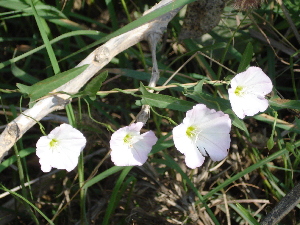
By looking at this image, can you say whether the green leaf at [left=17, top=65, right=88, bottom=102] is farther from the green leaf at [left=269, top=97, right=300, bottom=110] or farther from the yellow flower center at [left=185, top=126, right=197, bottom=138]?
the green leaf at [left=269, top=97, right=300, bottom=110]

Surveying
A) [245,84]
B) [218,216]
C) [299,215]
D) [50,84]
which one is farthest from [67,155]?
[299,215]

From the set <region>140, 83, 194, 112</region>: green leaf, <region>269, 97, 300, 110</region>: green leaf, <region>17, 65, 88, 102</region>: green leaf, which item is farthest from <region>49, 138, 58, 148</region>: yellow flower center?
<region>269, 97, 300, 110</region>: green leaf

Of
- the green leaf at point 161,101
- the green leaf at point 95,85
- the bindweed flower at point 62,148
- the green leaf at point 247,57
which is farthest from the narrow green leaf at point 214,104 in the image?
the bindweed flower at point 62,148

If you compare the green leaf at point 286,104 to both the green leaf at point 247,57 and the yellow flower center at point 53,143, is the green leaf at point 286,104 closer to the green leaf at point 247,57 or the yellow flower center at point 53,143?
the green leaf at point 247,57

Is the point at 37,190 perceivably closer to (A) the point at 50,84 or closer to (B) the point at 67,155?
(B) the point at 67,155

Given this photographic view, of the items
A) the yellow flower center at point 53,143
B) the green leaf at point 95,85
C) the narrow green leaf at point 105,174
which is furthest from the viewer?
the narrow green leaf at point 105,174

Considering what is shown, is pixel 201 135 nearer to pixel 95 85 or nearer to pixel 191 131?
pixel 191 131
